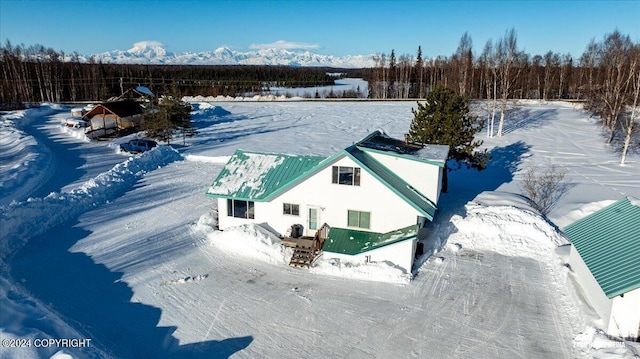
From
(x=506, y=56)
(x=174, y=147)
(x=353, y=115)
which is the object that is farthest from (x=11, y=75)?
(x=506, y=56)

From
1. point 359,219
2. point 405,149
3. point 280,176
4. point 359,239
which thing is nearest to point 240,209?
point 280,176

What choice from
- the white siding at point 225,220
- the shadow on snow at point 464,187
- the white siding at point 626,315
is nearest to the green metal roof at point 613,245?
the white siding at point 626,315

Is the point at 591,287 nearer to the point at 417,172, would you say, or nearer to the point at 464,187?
the point at 417,172

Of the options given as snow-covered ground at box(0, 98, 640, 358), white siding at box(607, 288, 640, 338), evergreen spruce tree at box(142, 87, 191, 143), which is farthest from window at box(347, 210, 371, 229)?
evergreen spruce tree at box(142, 87, 191, 143)

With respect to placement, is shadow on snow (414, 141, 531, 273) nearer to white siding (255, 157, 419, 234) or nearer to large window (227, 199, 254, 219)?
white siding (255, 157, 419, 234)

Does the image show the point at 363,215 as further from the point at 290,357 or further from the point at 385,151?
the point at 290,357

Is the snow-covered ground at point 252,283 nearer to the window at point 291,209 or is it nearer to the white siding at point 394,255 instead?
→ the white siding at point 394,255
